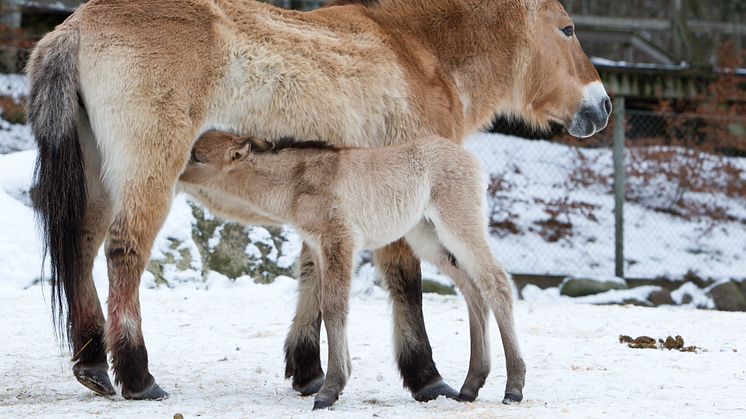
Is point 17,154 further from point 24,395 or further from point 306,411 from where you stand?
point 306,411

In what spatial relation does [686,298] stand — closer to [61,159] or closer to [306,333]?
[306,333]

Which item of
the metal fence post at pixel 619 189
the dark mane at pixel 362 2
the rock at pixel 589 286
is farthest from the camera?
the metal fence post at pixel 619 189

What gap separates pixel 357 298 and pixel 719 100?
6.63 metres

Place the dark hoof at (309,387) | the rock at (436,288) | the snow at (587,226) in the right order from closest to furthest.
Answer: the dark hoof at (309,387), the rock at (436,288), the snow at (587,226)

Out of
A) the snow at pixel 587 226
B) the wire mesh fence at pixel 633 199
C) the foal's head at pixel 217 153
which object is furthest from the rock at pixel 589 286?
the foal's head at pixel 217 153

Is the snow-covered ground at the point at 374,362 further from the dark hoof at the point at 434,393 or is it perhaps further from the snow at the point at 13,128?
the snow at the point at 13,128

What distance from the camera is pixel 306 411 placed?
15.9ft

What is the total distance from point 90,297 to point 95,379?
425 mm

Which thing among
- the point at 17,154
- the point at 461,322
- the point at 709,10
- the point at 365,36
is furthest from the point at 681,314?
the point at 709,10

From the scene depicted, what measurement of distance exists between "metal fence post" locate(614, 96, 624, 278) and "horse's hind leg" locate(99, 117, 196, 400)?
6.98 meters

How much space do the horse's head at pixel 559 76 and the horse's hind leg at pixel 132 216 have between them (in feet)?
8.43

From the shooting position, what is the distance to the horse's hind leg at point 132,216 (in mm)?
4914

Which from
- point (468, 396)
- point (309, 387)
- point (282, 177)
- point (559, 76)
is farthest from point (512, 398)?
point (559, 76)

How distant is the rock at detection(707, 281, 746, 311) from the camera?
445 inches
